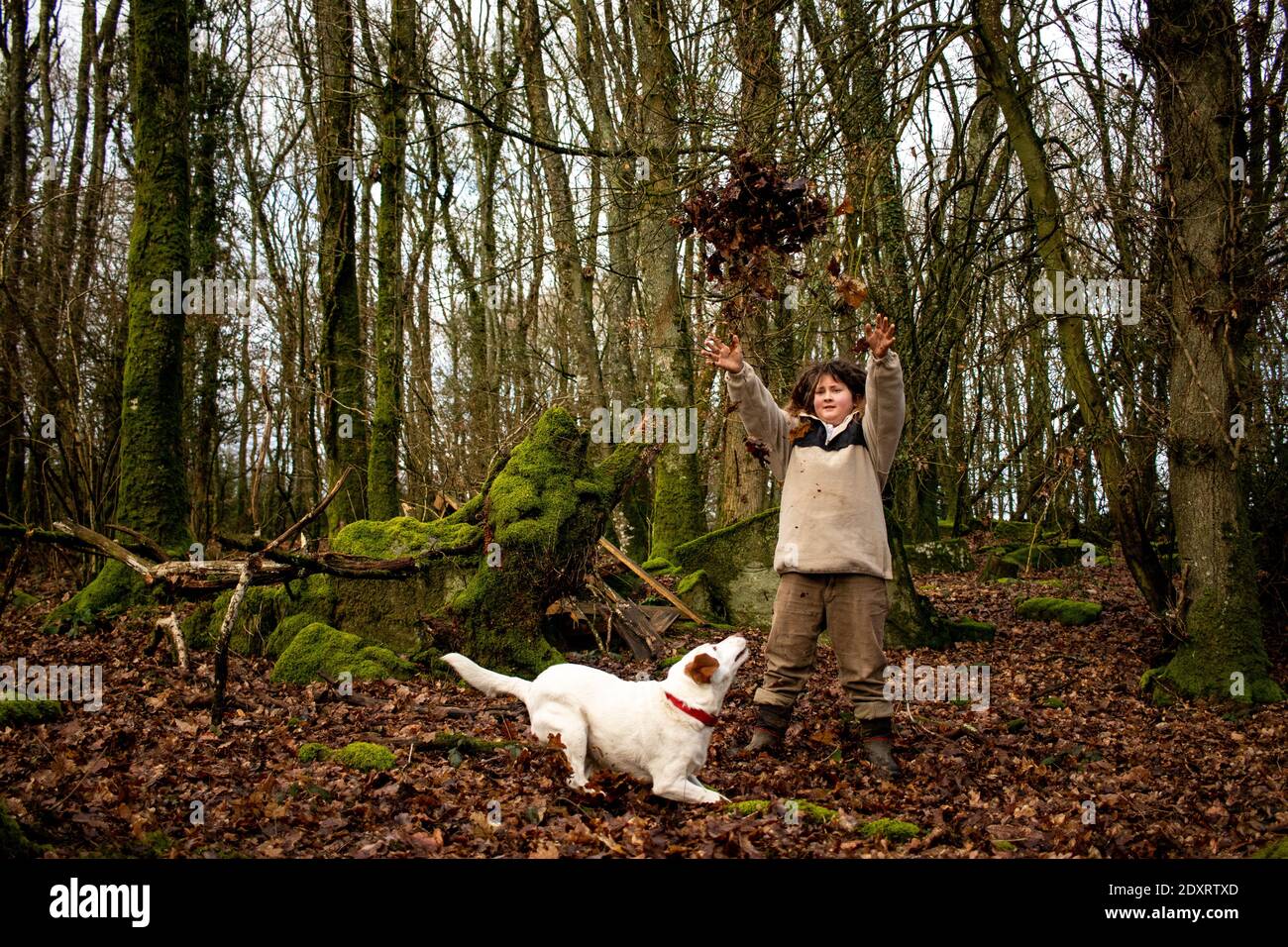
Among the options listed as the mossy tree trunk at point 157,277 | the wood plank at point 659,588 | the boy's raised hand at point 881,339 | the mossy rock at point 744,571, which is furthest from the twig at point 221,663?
the mossy rock at point 744,571

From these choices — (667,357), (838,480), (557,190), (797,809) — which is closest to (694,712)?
(797,809)

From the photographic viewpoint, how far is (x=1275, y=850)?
3662mm

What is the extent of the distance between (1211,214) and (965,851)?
5.91 meters

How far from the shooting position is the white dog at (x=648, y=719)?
4488 millimetres

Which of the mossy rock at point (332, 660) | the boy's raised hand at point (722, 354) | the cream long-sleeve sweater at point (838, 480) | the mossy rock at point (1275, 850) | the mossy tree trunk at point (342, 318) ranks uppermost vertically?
the mossy tree trunk at point (342, 318)

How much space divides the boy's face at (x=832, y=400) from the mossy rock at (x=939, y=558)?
11161 millimetres

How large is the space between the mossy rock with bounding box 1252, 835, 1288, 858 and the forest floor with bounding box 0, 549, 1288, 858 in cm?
29

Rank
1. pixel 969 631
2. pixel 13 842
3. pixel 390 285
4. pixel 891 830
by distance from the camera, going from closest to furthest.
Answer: pixel 13 842
pixel 891 830
pixel 969 631
pixel 390 285

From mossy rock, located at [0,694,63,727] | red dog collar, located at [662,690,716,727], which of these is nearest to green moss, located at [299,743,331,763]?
mossy rock, located at [0,694,63,727]

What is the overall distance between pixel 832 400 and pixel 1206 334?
380 centimetres

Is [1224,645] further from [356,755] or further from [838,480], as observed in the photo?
[356,755]

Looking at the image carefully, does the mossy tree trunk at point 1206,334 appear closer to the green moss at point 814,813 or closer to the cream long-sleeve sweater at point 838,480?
the cream long-sleeve sweater at point 838,480

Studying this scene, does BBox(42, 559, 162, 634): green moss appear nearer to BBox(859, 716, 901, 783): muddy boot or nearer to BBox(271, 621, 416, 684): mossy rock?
BBox(271, 621, 416, 684): mossy rock
